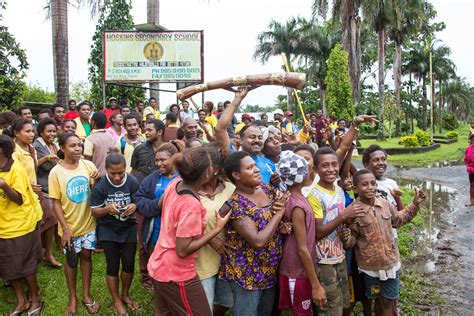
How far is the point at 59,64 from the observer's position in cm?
1067

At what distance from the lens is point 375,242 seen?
359 cm

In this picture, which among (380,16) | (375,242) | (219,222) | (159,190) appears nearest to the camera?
(219,222)

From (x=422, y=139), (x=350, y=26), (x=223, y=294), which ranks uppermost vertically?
(x=350, y=26)

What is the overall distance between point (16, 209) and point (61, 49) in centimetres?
784

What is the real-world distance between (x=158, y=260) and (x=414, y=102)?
4509 cm

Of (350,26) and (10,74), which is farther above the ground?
(350,26)

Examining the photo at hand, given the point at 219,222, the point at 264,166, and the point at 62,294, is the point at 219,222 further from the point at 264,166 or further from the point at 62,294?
the point at 62,294

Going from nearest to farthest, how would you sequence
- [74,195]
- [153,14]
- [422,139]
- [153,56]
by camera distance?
[74,195]
[153,56]
[153,14]
[422,139]

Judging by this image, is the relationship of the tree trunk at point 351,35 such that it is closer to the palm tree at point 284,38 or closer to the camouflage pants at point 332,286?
the palm tree at point 284,38

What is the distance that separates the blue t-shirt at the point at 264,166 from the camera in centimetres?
399

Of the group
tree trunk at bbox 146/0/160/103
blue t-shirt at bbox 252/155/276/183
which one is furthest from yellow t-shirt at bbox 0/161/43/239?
tree trunk at bbox 146/0/160/103

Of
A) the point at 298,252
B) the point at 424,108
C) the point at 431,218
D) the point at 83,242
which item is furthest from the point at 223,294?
the point at 424,108

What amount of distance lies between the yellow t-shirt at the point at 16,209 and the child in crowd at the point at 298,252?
2.56m

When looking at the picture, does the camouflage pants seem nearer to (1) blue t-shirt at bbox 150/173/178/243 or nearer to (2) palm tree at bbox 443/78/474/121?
(1) blue t-shirt at bbox 150/173/178/243
